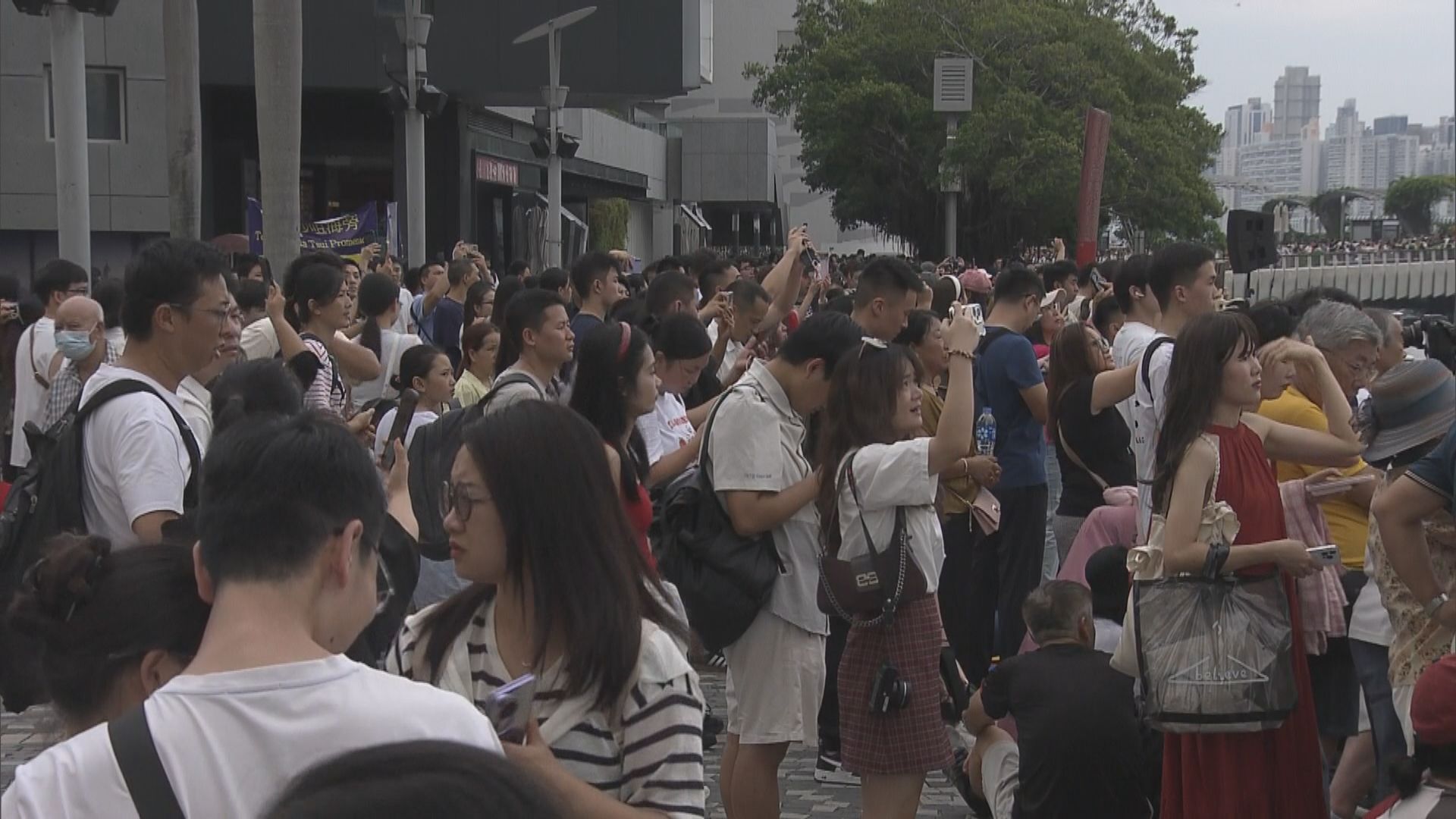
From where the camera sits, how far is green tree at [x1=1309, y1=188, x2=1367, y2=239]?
135 m

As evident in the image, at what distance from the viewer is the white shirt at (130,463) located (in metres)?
3.95

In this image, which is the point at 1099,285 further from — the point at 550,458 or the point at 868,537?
the point at 550,458

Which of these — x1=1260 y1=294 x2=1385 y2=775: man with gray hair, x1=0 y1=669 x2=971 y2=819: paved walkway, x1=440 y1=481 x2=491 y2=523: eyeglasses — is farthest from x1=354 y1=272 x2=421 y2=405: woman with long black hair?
x1=440 y1=481 x2=491 y2=523: eyeglasses

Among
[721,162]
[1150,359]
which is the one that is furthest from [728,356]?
[721,162]

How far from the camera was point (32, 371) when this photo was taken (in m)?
8.85

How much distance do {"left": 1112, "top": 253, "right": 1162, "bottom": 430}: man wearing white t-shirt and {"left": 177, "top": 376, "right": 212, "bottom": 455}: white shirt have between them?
4.11 metres

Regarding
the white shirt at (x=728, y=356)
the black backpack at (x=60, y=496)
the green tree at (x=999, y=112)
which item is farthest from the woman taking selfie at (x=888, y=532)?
the green tree at (x=999, y=112)

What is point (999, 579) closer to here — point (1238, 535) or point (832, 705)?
point (832, 705)

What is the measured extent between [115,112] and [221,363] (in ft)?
87.3

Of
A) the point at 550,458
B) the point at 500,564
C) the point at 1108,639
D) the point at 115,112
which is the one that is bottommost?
the point at 1108,639

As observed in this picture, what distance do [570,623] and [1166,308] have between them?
15.1 ft

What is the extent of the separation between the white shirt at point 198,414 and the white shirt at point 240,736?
218 cm

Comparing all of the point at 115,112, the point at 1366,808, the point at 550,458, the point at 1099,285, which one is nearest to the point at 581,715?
the point at 550,458

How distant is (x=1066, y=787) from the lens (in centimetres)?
529
